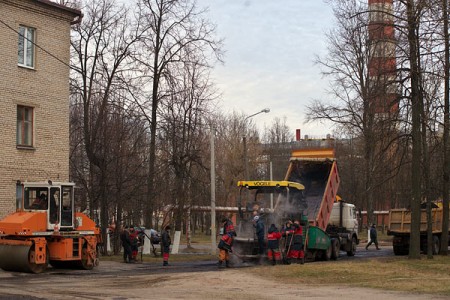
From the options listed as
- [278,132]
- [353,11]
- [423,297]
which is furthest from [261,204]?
[278,132]

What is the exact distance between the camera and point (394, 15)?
23.4m

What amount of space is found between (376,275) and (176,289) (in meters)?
6.40

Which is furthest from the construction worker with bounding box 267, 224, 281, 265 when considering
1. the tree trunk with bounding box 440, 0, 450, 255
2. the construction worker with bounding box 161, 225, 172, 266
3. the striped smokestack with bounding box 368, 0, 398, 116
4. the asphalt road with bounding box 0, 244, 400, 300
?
the tree trunk with bounding box 440, 0, 450, 255

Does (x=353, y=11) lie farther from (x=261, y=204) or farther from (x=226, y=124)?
(x=226, y=124)

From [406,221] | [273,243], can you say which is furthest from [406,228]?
[273,243]

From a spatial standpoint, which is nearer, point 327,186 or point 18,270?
point 18,270

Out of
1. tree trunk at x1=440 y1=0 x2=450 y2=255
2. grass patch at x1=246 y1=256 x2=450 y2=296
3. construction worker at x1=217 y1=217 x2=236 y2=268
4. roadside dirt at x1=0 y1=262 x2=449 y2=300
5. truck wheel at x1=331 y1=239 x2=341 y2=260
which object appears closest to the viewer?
roadside dirt at x1=0 y1=262 x2=449 y2=300

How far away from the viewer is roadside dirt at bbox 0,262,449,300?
1426 cm

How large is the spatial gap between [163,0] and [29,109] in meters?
8.22

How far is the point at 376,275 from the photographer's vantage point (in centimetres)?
1892

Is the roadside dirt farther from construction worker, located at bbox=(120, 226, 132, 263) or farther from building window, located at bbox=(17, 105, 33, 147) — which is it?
building window, located at bbox=(17, 105, 33, 147)

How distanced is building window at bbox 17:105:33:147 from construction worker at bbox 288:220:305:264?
441 inches

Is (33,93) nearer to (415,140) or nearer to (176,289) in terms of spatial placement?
(176,289)

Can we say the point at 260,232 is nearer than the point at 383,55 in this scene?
Yes
